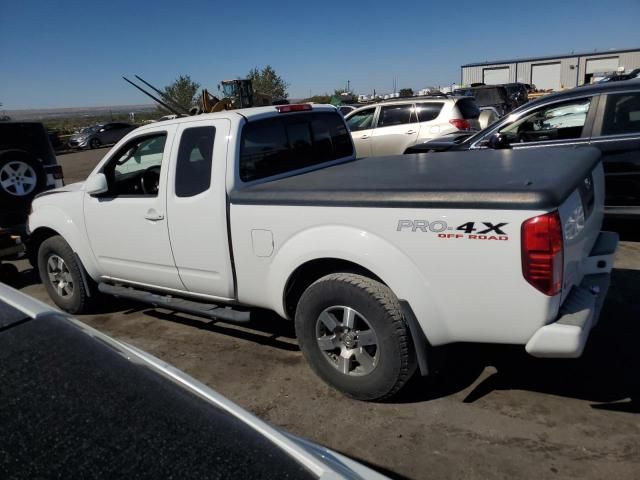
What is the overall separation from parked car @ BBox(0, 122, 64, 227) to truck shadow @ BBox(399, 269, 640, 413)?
20.0ft

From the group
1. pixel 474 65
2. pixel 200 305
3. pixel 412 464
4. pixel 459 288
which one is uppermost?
pixel 474 65

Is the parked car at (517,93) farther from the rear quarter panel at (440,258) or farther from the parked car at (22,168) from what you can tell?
the rear quarter panel at (440,258)

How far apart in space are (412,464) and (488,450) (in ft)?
1.36

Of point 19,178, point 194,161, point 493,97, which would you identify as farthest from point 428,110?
point 493,97

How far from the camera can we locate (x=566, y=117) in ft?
19.9

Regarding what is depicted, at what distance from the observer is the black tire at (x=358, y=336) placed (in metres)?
2.96

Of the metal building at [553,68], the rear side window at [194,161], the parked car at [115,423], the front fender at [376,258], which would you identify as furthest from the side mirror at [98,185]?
the metal building at [553,68]

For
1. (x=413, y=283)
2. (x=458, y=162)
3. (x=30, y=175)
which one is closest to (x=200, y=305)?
(x=413, y=283)

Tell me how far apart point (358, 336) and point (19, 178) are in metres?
5.89

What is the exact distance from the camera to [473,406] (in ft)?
10.3

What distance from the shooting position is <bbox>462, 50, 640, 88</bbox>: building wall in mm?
57675

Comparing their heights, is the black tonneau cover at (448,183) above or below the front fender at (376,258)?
above

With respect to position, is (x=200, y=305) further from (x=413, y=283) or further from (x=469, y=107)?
(x=469, y=107)

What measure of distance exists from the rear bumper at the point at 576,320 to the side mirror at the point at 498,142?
132 inches
